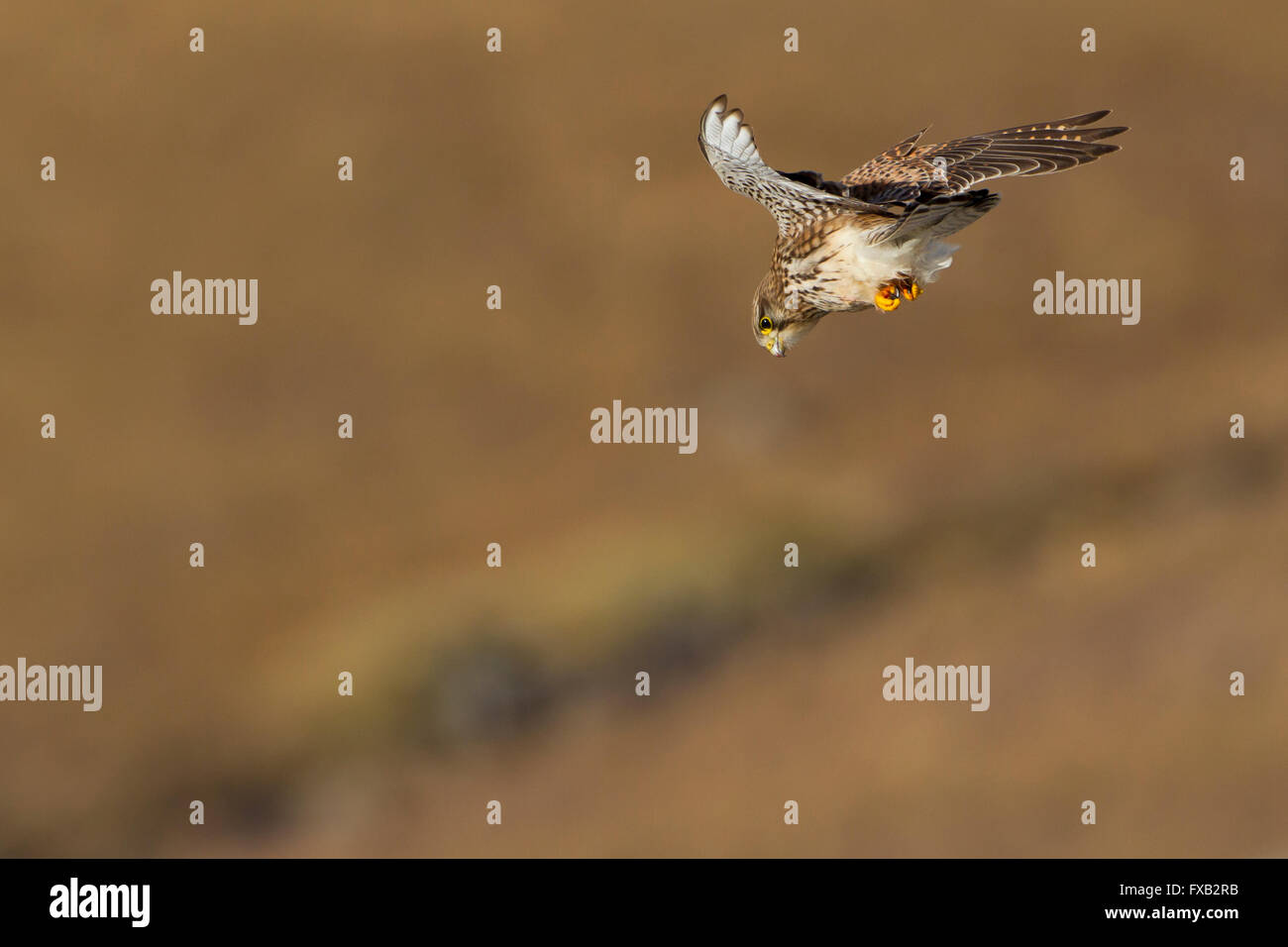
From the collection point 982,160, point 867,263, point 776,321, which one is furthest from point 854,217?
point 982,160

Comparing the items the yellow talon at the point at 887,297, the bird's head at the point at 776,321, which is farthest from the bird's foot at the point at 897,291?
the bird's head at the point at 776,321

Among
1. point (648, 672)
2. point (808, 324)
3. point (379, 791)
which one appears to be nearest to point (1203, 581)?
point (648, 672)

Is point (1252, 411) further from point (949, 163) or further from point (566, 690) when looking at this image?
point (949, 163)

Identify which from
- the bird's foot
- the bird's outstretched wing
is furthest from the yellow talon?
the bird's outstretched wing

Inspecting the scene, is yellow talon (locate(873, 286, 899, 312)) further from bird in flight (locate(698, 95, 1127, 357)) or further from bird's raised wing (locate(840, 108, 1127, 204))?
bird's raised wing (locate(840, 108, 1127, 204))

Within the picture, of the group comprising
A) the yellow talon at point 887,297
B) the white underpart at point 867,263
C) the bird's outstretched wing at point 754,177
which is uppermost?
the bird's outstretched wing at point 754,177

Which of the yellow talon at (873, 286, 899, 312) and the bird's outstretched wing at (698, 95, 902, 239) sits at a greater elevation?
the bird's outstretched wing at (698, 95, 902, 239)

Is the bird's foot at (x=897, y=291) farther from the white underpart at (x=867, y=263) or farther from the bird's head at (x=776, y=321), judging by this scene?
the bird's head at (x=776, y=321)
